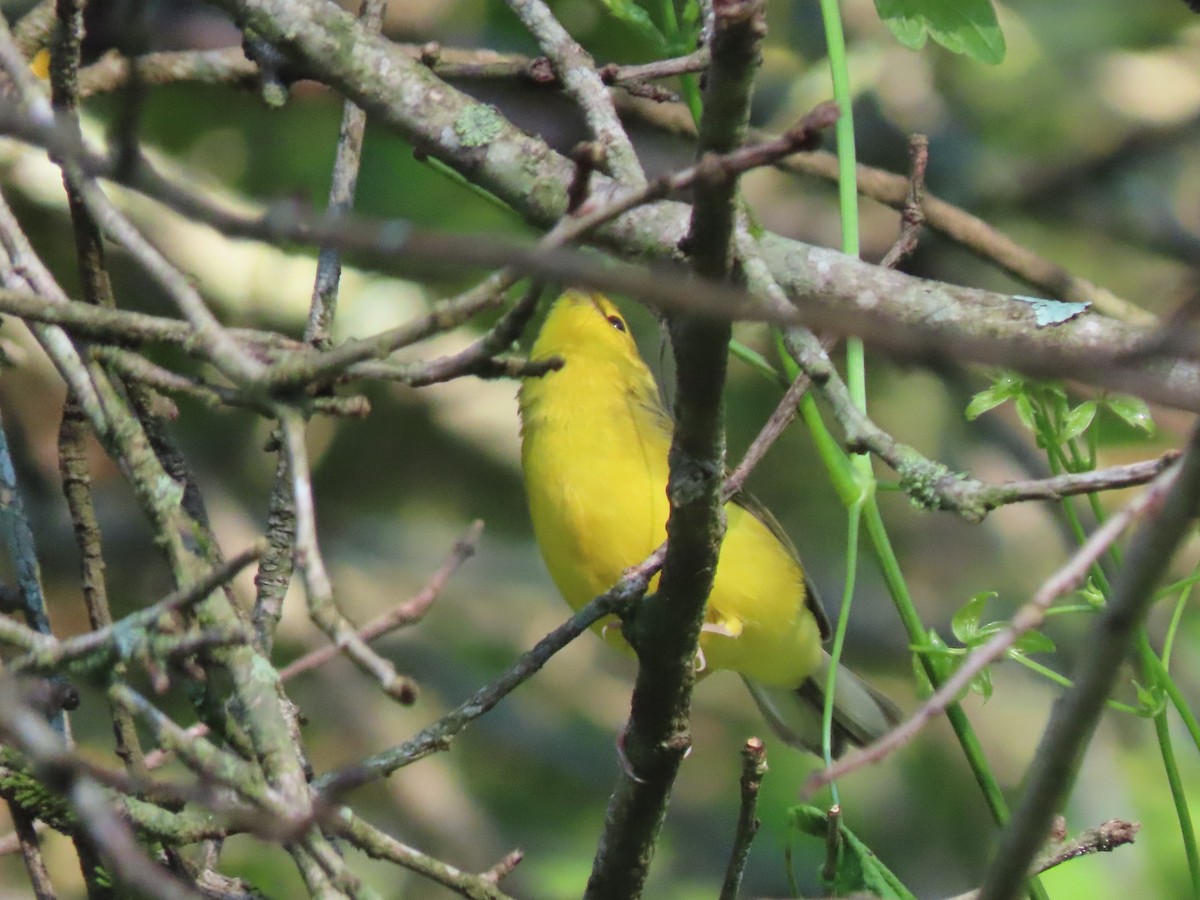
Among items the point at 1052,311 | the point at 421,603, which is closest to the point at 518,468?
the point at 1052,311

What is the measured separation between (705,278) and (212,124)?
3.93m

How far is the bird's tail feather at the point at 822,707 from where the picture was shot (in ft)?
13.6

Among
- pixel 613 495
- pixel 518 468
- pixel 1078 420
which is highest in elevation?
pixel 518 468

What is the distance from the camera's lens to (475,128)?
2762mm

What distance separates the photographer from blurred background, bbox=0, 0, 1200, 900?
4.86m

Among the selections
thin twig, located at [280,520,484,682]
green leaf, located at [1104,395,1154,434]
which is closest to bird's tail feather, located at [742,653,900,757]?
green leaf, located at [1104,395,1154,434]

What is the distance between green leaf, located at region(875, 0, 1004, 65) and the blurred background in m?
1.95

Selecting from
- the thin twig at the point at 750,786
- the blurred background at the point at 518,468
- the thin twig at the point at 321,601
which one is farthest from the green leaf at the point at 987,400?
the blurred background at the point at 518,468

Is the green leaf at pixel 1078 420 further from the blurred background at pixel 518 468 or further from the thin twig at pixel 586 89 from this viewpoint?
the blurred background at pixel 518 468

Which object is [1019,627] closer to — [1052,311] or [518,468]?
[1052,311]

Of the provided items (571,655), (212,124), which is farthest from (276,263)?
(571,655)

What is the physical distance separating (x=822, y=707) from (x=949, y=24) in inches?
92.8

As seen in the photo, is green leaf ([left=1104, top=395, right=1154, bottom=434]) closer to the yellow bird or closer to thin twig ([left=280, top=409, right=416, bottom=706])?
the yellow bird

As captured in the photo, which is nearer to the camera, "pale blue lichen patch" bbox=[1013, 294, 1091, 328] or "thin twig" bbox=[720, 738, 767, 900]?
"thin twig" bbox=[720, 738, 767, 900]
